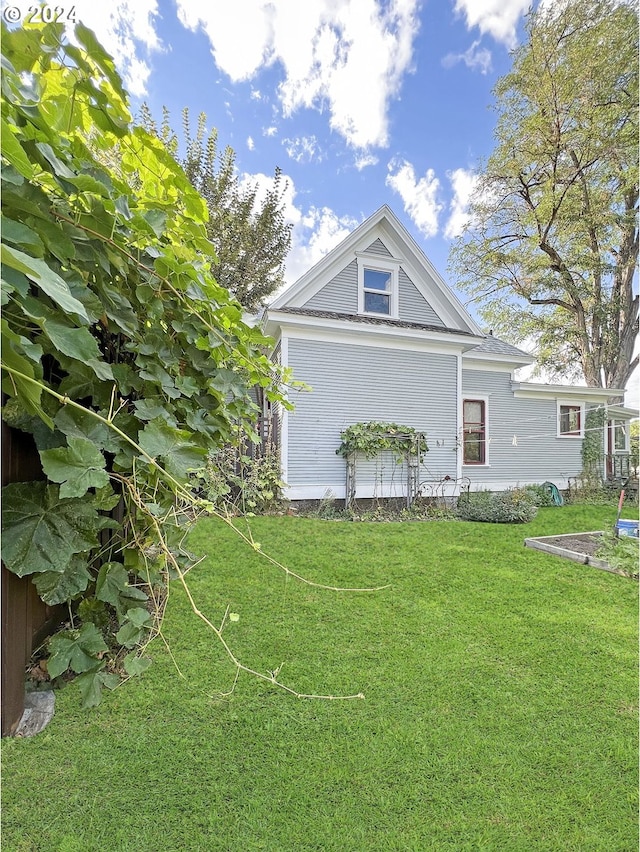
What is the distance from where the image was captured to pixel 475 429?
9547 mm

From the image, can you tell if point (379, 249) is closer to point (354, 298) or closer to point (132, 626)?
point (354, 298)

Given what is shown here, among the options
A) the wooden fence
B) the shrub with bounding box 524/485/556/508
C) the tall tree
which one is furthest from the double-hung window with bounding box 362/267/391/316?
the tall tree

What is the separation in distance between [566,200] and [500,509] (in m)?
11.3

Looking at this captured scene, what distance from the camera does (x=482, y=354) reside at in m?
9.38

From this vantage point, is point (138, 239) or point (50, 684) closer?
point (138, 239)

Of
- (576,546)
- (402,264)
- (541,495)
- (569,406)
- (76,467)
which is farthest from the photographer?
(569,406)

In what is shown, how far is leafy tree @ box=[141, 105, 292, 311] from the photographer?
11.8 metres

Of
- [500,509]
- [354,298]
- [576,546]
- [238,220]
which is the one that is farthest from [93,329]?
[238,220]

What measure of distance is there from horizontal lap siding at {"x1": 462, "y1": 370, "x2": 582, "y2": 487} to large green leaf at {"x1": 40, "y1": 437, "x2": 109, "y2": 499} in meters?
9.34

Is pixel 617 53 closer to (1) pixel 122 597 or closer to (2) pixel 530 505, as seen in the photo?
(2) pixel 530 505

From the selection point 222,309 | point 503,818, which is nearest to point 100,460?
point 222,309

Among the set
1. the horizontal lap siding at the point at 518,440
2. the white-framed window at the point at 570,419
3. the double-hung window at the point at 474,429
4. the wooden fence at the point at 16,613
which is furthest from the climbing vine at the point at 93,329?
the white-framed window at the point at 570,419

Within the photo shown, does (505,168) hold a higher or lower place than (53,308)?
higher

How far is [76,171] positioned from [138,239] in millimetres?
198
